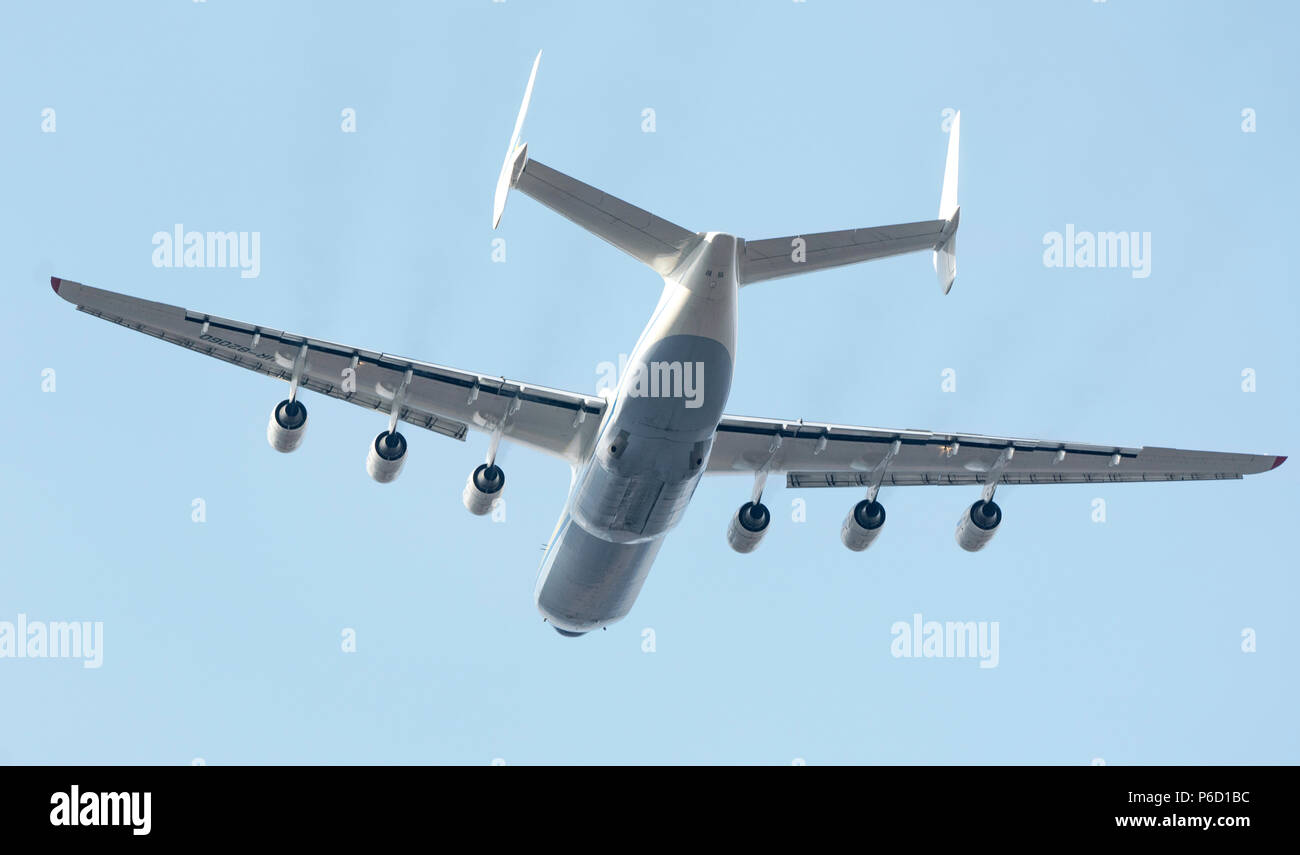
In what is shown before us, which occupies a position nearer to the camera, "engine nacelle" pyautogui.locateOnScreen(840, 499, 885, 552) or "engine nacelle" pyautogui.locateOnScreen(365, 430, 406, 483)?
"engine nacelle" pyautogui.locateOnScreen(365, 430, 406, 483)

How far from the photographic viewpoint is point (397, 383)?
2595 centimetres

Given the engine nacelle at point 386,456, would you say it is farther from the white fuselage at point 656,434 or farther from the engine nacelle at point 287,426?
the white fuselage at point 656,434

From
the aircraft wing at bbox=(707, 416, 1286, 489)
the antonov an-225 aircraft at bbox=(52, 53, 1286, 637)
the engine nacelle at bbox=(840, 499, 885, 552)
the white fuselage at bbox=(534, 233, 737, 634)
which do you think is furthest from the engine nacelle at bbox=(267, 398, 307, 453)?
the engine nacelle at bbox=(840, 499, 885, 552)

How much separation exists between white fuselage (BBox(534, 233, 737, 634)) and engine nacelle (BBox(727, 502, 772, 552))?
2.23 meters

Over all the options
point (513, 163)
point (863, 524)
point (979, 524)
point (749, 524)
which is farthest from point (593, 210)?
point (979, 524)

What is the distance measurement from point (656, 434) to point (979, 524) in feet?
29.7

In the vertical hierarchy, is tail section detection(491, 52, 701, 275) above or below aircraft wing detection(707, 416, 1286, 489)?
above

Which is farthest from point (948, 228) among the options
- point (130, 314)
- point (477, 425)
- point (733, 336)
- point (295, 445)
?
point (130, 314)

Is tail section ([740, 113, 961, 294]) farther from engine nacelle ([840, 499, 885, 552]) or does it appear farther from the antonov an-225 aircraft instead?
engine nacelle ([840, 499, 885, 552])

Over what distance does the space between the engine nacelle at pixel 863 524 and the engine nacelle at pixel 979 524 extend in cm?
170

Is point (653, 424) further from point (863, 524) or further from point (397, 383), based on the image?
point (863, 524)

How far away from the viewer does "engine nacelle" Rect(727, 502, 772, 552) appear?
1107 inches

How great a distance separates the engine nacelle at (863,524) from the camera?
28.5m

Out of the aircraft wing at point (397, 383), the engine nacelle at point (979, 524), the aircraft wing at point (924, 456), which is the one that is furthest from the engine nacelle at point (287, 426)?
the engine nacelle at point (979, 524)
